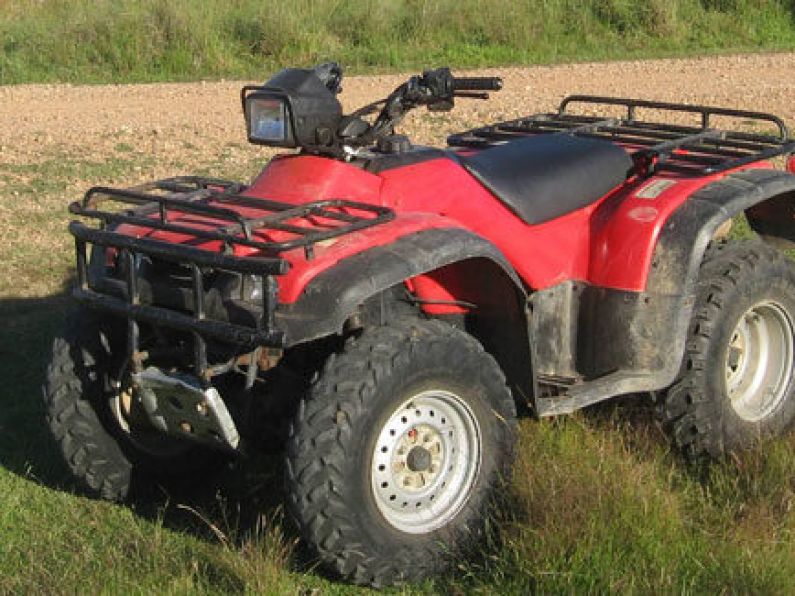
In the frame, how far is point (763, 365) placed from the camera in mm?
5238

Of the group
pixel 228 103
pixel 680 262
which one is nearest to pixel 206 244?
pixel 680 262

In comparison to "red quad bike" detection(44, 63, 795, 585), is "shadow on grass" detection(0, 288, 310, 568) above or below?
below

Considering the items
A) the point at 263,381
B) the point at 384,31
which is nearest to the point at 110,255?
the point at 263,381

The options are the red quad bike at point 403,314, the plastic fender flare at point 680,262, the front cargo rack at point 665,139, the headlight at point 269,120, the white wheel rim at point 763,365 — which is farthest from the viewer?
the white wheel rim at point 763,365

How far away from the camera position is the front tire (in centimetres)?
389

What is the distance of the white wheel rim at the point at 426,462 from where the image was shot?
4125 mm

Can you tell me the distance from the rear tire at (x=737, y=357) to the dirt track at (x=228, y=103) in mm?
5403

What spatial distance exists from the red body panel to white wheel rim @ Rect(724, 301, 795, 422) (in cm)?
63

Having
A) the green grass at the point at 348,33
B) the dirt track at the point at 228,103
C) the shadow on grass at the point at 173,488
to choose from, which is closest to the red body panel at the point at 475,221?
the shadow on grass at the point at 173,488

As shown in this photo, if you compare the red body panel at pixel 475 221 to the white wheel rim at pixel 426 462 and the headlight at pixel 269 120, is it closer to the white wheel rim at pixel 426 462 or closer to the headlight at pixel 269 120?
the headlight at pixel 269 120

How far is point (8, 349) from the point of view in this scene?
634 cm

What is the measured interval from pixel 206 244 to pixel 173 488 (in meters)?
1.07

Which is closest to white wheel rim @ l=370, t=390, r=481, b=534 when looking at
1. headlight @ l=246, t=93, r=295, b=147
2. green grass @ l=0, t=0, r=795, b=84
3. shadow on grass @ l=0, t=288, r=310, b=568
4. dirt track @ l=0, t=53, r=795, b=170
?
shadow on grass @ l=0, t=288, r=310, b=568

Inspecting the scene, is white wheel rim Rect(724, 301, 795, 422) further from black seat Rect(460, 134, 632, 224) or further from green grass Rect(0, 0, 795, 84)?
green grass Rect(0, 0, 795, 84)
